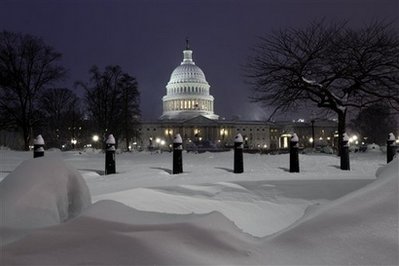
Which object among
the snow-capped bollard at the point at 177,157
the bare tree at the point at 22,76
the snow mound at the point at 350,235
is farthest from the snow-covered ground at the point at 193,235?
the bare tree at the point at 22,76

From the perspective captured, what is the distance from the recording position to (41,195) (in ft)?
11.9

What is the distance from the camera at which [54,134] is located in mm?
69125

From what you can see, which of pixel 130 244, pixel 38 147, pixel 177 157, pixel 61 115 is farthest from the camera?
pixel 61 115

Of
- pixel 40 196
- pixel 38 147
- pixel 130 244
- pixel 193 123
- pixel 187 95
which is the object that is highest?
pixel 187 95

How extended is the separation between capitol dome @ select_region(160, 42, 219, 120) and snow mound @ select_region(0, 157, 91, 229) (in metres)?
113

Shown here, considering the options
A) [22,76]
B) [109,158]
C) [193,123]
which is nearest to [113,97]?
[22,76]

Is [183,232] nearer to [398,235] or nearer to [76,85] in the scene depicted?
[398,235]

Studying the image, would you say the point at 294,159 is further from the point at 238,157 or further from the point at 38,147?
the point at 38,147

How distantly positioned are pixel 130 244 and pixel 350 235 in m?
1.41

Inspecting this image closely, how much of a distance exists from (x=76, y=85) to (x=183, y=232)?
152ft

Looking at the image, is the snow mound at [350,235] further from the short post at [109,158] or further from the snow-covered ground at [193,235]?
the short post at [109,158]

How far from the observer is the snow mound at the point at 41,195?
335 cm

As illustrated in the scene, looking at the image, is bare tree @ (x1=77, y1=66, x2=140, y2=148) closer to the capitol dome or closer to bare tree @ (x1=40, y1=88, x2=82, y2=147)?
bare tree @ (x1=40, y1=88, x2=82, y2=147)

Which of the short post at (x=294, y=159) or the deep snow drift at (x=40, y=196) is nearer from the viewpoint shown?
the deep snow drift at (x=40, y=196)
